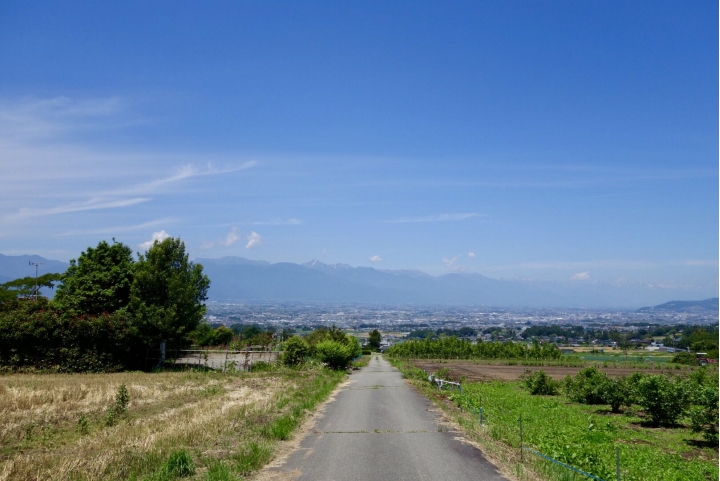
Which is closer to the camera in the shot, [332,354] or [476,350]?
[332,354]

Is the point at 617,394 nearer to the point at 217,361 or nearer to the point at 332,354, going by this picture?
the point at 332,354

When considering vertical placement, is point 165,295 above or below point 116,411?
above

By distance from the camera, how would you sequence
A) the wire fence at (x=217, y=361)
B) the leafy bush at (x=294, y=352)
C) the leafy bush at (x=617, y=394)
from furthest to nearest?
the leafy bush at (x=294, y=352) → the wire fence at (x=217, y=361) → the leafy bush at (x=617, y=394)

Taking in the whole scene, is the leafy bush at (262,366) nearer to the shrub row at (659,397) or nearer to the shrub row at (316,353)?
the shrub row at (316,353)

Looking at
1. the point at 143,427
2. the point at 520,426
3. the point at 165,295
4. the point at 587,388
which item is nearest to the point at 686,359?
the point at 587,388

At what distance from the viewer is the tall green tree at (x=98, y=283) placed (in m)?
34.9

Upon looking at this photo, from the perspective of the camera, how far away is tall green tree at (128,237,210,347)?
33.4m

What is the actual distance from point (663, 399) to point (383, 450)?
11702 mm

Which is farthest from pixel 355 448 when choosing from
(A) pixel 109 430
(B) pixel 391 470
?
(A) pixel 109 430

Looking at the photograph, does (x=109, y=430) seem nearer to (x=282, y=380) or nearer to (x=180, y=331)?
(x=282, y=380)

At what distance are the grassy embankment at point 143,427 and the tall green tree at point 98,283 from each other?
31.1ft

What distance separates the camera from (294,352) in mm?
38188

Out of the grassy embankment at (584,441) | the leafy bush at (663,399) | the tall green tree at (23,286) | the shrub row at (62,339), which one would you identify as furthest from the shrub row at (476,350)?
the leafy bush at (663,399)

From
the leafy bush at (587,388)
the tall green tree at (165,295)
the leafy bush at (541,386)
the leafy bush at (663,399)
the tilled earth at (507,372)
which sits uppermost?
the tall green tree at (165,295)
